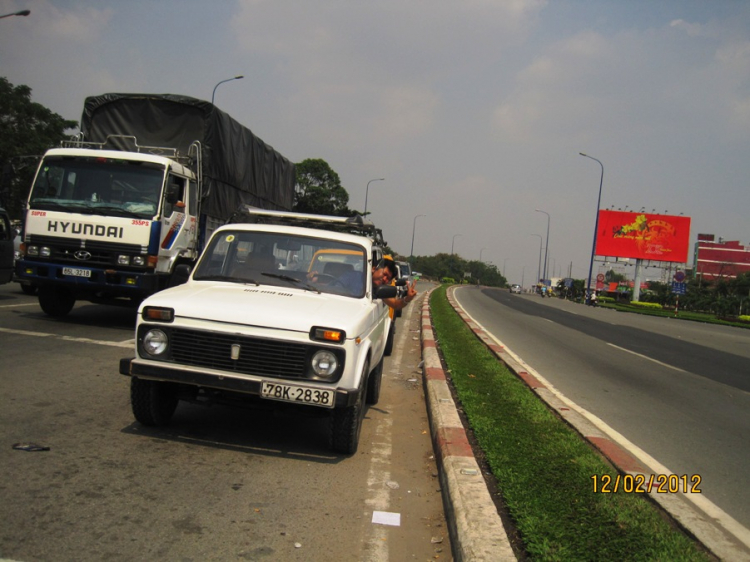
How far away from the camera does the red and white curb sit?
10.9 ft

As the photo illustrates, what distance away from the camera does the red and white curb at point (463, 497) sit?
10.9 feet

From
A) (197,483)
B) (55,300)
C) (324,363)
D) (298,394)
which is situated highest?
(324,363)

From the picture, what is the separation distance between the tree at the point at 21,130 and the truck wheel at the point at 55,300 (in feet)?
83.0

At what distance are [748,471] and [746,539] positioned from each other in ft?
5.87

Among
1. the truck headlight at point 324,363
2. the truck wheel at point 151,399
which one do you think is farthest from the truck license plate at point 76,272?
the truck headlight at point 324,363

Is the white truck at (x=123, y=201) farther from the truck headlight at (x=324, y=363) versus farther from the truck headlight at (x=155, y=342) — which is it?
the truck headlight at (x=324, y=363)

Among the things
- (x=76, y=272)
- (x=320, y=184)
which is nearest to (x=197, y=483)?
(x=76, y=272)

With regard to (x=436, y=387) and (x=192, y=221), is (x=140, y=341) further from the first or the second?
(x=192, y=221)

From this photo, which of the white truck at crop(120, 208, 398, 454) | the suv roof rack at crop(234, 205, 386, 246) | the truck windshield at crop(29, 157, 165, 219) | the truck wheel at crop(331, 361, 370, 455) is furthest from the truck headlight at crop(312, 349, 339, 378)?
the truck windshield at crop(29, 157, 165, 219)

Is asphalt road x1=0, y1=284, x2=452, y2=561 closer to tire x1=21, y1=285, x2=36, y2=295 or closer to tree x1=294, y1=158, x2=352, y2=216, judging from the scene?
tire x1=21, y1=285, x2=36, y2=295

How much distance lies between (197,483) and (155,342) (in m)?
1.14

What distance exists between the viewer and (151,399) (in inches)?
195

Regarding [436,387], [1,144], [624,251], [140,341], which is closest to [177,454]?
[140,341]
